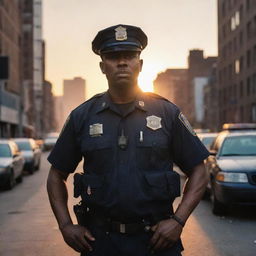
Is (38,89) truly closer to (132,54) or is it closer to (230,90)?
(230,90)

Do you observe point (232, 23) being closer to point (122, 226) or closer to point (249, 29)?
point (249, 29)

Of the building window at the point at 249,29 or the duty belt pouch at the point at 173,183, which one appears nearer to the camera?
the duty belt pouch at the point at 173,183

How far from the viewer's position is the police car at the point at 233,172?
9.50 meters

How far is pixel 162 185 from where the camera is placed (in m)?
2.88

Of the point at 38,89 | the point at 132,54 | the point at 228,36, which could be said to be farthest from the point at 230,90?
the point at 132,54

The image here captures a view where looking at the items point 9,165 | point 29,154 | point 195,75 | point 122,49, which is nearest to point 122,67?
point 122,49

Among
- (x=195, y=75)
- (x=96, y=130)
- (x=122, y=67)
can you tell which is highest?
(x=195, y=75)

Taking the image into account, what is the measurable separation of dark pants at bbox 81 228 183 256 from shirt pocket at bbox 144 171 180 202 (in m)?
0.22

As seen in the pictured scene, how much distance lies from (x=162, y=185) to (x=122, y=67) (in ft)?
2.30

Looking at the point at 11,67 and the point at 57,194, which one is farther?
the point at 11,67

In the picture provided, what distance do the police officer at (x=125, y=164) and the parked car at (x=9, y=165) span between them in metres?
12.8

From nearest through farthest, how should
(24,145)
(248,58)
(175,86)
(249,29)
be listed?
(24,145) < (249,29) < (248,58) < (175,86)

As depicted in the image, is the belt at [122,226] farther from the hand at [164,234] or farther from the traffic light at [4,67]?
the traffic light at [4,67]

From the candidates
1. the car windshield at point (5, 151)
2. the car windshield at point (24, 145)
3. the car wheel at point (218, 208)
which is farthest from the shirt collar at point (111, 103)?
the car windshield at point (24, 145)
